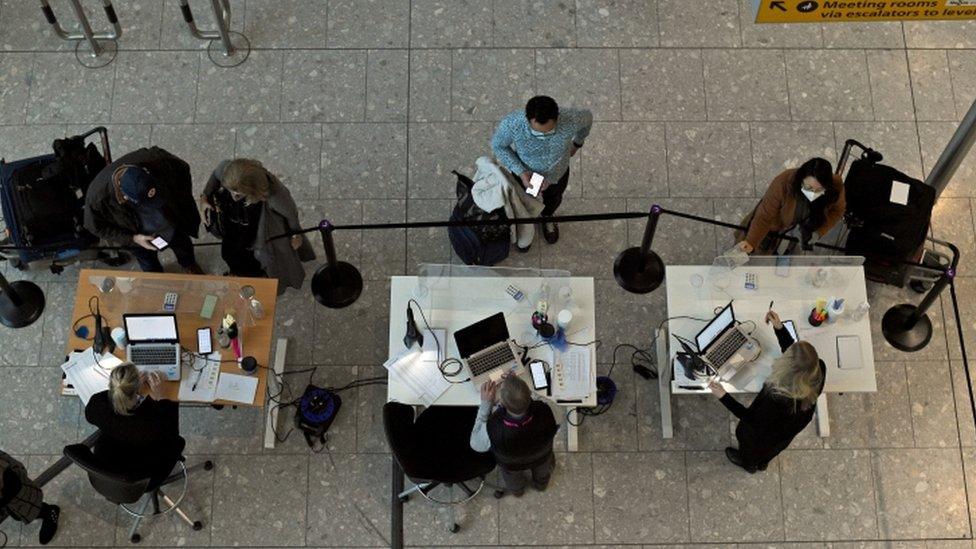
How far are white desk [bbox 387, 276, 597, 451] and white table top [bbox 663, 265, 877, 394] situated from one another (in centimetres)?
56

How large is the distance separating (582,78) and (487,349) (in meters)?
2.84

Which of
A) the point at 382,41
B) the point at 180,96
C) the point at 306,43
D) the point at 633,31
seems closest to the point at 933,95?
the point at 633,31

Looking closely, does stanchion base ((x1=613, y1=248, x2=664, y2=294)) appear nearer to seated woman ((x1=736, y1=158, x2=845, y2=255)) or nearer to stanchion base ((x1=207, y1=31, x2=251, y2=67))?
seated woman ((x1=736, y1=158, x2=845, y2=255))

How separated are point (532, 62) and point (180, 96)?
288 cm

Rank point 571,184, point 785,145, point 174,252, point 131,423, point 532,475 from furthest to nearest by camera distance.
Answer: point 785,145
point 571,184
point 174,252
point 532,475
point 131,423

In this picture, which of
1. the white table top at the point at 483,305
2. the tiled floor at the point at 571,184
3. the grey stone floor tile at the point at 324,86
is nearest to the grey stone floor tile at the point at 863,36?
the tiled floor at the point at 571,184

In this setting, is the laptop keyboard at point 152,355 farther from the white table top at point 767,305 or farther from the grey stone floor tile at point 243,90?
the white table top at point 767,305

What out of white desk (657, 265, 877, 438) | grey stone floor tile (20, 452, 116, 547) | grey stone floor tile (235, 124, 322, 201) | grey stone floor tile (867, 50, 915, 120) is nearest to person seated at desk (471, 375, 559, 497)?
white desk (657, 265, 877, 438)

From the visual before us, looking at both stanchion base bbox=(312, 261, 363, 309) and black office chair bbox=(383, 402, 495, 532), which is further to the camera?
stanchion base bbox=(312, 261, 363, 309)

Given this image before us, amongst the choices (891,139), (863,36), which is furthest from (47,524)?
(863,36)

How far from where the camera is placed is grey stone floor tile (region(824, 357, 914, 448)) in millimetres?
5836

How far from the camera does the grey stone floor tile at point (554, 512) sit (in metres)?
5.61

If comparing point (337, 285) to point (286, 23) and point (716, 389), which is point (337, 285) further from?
point (716, 389)

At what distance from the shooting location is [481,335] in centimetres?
515
